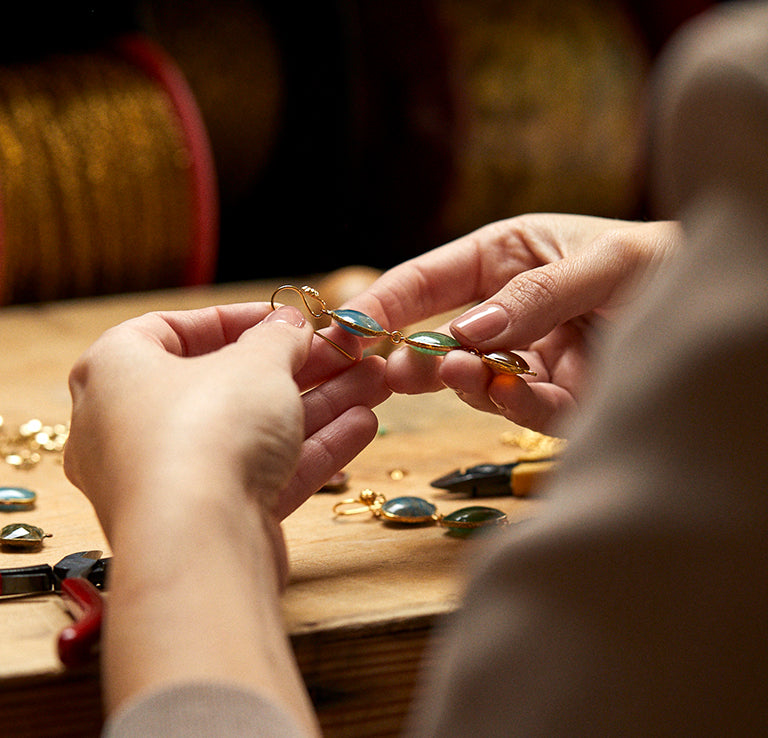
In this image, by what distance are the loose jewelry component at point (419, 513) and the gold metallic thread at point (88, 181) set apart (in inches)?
48.7

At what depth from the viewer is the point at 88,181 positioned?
1.93 meters

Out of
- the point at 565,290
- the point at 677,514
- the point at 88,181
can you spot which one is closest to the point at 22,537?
the point at 565,290

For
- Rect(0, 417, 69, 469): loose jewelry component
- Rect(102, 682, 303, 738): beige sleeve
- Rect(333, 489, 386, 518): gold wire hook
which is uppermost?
Rect(102, 682, 303, 738): beige sleeve

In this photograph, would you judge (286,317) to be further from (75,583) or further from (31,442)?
(31,442)

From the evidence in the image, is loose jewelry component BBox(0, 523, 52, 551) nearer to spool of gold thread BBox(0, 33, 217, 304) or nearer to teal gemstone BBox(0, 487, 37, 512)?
teal gemstone BBox(0, 487, 37, 512)

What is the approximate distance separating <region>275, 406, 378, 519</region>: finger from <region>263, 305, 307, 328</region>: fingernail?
8 centimetres

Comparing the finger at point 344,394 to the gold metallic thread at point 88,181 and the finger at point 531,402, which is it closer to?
the finger at point 531,402

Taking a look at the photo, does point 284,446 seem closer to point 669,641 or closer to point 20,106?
point 669,641

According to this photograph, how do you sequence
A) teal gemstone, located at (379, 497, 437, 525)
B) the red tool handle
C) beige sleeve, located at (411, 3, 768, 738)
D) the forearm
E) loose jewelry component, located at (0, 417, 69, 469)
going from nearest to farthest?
beige sleeve, located at (411, 3, 768, 738) → the forearm → the red tool handle → teal gemstone, located at (379, 497, 437, 525) → loose jewelry component, located at (0, 417, 69, 469)

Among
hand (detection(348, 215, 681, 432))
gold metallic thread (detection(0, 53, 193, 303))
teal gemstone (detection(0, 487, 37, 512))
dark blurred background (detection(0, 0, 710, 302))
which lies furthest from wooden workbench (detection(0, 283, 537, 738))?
dark blurred background (detection(0, 0, 710, 302))

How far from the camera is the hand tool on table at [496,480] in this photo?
908 mm

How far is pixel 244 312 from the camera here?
77cm

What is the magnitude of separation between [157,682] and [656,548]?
23cm

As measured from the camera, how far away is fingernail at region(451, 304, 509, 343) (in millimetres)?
785
